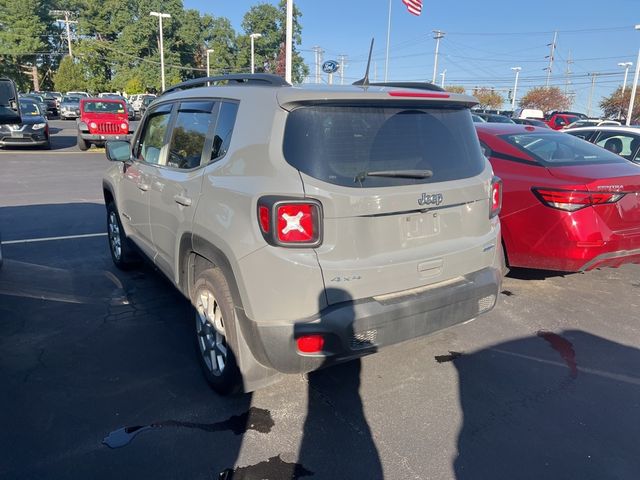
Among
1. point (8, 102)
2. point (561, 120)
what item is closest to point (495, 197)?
point (8, 102)

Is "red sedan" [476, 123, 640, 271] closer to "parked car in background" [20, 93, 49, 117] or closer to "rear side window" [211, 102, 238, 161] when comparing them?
"rear side window" [211, 102, 238, 161]

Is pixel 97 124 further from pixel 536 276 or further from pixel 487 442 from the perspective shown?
pixel 487 442

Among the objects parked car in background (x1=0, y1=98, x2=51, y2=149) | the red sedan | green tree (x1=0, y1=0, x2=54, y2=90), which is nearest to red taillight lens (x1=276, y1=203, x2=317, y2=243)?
the red sedan

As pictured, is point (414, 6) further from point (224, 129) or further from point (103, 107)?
point (224, 129)

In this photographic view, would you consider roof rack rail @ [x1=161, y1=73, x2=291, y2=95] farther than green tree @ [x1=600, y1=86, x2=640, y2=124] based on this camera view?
No

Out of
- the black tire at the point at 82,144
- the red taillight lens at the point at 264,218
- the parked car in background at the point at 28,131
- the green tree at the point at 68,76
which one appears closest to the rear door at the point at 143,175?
the red taillight lens at the point at 264,218

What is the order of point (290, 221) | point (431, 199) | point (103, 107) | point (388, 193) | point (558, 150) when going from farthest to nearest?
point (103, 107), point (558, 150), point (431, 199), point (388, 193), point (290, 221)

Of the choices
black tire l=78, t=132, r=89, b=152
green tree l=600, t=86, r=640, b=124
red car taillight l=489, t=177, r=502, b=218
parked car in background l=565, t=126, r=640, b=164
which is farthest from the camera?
green tree l=600, t=86, r=640, b=124

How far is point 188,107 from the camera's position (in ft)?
11.6

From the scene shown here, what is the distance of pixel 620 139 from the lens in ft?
25.6

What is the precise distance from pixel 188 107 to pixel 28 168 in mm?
11978

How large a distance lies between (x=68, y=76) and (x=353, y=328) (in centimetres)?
6898

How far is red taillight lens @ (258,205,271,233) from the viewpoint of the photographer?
2412 millimetres

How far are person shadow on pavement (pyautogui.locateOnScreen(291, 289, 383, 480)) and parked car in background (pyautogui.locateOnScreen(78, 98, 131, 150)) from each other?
59.1 feet
